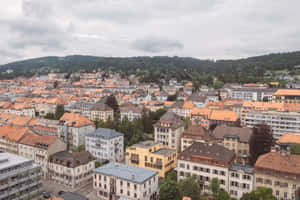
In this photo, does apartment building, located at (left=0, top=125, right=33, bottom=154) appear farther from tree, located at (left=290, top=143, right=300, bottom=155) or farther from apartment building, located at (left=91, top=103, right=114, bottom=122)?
tree, located at (left=290, top=143, right=300, bottom=155)

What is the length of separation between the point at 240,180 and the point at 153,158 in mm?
18985

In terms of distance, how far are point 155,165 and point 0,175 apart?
97.5 feet

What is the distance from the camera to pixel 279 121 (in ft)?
217

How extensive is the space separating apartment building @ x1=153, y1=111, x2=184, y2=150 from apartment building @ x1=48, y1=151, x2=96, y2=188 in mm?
21664

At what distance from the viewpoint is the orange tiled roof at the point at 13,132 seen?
59584mm

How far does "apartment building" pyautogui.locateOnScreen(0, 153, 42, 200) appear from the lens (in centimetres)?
3728

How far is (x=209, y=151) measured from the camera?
43531 millimetres

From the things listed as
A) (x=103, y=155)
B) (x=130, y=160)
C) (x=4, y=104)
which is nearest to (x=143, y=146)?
(x=130, y=160)

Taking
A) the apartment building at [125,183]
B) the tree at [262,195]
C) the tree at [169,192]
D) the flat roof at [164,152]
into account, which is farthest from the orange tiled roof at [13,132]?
the tree at [262,195]

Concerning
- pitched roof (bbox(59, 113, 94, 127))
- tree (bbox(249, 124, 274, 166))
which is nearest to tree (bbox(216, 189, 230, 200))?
tree (bbox(249, 124, 274, 166))

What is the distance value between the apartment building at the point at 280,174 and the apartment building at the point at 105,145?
3509 cm

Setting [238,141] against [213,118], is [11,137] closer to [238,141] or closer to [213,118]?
[238,141]

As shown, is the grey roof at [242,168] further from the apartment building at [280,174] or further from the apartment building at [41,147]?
the apartment building at [41,147]

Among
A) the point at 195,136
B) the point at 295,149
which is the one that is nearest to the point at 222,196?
the point at 195,136
